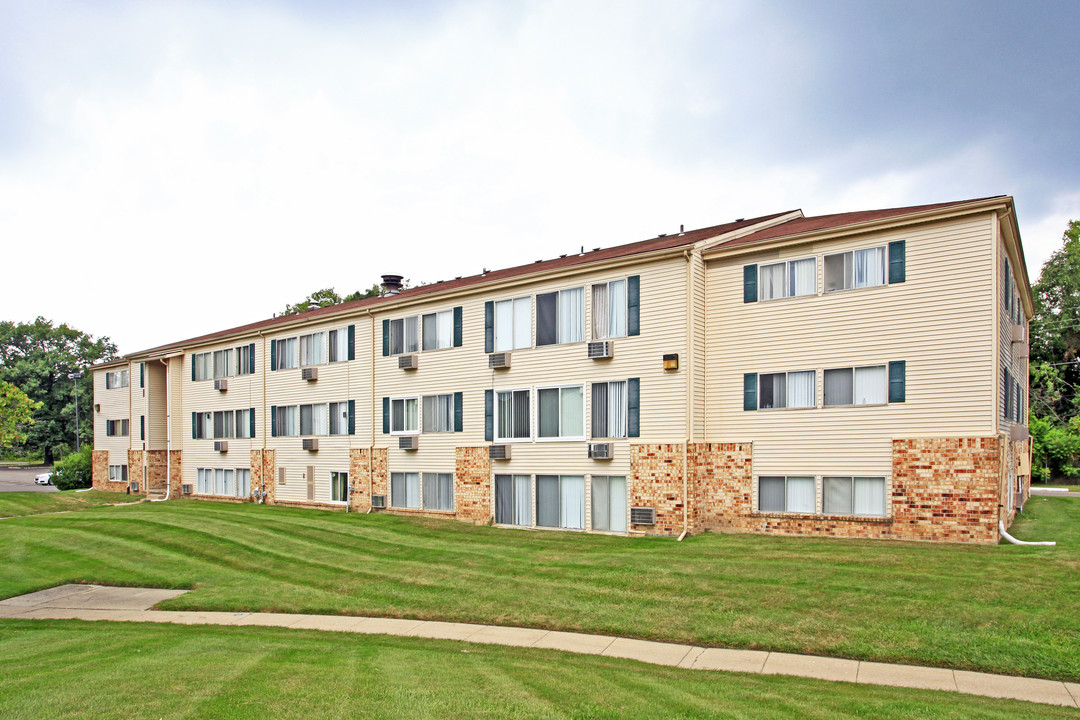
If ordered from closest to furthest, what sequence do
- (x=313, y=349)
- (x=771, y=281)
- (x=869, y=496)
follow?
1. (x=869, y=496)
2. (x=771, y=281)
3. (x=313, y=349)

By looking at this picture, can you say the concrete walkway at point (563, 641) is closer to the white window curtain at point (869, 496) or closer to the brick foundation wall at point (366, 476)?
the white window curtain at point (869, 496)

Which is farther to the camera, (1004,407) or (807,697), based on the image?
(1004,407)

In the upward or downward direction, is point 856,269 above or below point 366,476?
above

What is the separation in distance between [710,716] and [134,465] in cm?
3990

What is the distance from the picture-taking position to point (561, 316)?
68.9 ft

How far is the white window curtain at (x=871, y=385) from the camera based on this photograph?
1644 centimetres

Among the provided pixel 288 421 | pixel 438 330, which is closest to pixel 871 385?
pixel 438 330

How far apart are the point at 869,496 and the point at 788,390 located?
114 inches

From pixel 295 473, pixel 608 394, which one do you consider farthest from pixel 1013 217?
pixel 295 473

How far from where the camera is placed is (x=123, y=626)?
1275 centimetres

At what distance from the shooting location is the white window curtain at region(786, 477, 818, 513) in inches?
679

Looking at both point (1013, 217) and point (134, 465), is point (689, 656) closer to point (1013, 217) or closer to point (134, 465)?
point (1013, 217)

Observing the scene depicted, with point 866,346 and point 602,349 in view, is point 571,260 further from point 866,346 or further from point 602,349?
point 866,346

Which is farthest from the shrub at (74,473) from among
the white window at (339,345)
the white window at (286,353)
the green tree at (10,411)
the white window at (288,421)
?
the white window at (339,345)
